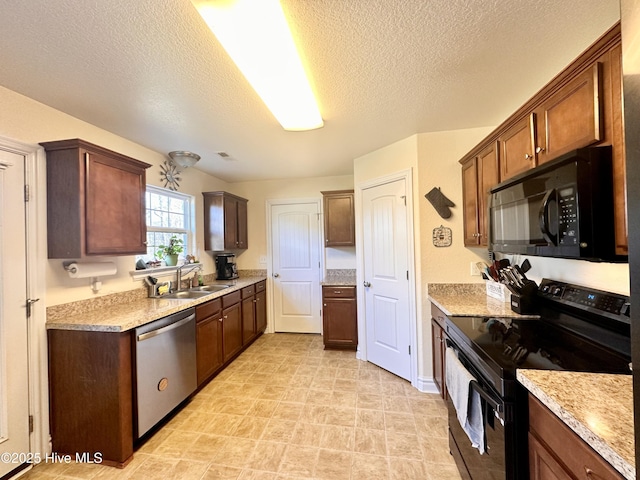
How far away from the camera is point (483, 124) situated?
2.41 metres

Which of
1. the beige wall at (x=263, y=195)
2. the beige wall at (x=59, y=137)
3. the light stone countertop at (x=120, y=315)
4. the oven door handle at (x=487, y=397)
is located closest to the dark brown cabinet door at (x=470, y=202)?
the oven door handle at (x=487, y=397)

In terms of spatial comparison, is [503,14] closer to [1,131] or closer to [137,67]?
[137,67]

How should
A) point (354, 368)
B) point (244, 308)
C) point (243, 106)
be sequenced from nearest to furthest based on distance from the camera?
point (243, 106) → point (354, 368) → point (244, 308)

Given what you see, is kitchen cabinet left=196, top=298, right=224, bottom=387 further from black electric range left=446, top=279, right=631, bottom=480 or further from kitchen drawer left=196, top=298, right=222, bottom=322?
black electric range left=446, top=279, right=631, bottom=480

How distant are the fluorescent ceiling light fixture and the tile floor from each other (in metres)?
2.37

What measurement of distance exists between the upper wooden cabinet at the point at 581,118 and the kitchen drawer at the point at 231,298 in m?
2.85

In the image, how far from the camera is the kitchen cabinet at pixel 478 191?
1960 millimetres

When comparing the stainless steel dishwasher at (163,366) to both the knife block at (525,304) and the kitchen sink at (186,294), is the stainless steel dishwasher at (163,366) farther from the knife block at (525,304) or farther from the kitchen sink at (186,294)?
the knife block at (525,304)

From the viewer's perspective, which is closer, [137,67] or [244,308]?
[137,67]

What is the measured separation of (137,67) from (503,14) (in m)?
1.90

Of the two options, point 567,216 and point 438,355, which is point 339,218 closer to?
point 438,355

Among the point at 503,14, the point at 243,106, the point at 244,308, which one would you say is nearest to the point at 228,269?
the point at 244,308

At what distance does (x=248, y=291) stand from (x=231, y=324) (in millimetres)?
594

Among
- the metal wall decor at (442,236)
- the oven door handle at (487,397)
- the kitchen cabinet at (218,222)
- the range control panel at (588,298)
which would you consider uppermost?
the kitchen cabinet at (218,222)
